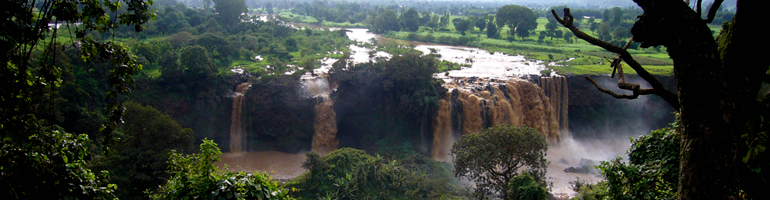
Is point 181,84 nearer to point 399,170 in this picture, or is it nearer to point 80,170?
point 399,170

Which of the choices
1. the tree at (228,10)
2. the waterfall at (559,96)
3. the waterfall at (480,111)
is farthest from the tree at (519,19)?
the tree at (228,10)

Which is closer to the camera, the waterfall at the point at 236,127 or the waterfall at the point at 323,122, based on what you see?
the waterfall at the point at 236,127

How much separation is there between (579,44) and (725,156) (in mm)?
48952

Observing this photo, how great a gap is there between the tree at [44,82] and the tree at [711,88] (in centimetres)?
479

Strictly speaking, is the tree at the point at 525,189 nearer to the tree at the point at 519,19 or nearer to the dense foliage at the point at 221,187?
the dense foliage at the point at 221,187

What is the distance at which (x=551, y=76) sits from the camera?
29391 mm

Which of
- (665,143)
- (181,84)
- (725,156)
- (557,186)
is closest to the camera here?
(725,156)

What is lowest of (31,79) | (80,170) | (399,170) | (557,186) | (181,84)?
(557,186)

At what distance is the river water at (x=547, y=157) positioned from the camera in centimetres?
2392

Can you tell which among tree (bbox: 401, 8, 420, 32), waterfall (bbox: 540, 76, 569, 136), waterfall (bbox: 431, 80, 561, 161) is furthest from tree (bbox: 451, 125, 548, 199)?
tree (bbox: 401, 8, 420, 32)

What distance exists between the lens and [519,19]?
5372cm

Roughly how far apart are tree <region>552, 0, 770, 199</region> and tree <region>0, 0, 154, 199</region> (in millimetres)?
4793

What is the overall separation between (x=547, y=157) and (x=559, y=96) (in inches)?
177

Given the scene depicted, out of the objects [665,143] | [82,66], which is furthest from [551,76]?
[82,66]
